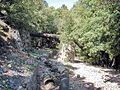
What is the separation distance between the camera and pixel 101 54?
42.2ft

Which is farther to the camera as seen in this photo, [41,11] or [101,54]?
[41,11]

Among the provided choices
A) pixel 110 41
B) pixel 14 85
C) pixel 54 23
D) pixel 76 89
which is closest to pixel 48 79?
Answer: pixel 76 89

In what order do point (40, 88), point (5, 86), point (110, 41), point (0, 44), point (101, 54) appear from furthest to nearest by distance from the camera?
point (101, 54) → point (0, 44) → point (110, 41) → point (40, 88) → point (5, 86)

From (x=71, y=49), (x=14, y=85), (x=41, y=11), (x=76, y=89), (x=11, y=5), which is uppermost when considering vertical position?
(x=41, y=11)

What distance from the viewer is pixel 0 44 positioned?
10023mm

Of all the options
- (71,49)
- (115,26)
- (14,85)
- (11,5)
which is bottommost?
(14,85)

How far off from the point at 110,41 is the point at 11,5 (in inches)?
380

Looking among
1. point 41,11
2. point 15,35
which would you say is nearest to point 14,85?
point 15,35

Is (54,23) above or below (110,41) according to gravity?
above

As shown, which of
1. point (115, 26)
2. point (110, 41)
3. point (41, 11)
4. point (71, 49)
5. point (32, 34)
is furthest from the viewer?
point (41, 11)

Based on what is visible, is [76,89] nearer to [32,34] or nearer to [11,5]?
[11,5]

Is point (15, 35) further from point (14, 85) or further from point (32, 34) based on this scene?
point (14, 85)

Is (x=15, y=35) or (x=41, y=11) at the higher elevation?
(x=41, y=11)

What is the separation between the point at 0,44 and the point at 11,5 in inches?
219
